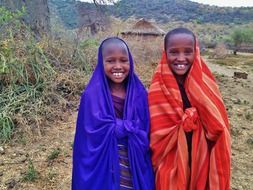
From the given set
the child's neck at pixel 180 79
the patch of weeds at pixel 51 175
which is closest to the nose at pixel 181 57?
the child's neck at pixel 180 79

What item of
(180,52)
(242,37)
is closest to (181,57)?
(180,52)

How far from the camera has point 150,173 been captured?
1747 millimetres

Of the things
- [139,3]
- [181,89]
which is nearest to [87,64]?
[181,89]

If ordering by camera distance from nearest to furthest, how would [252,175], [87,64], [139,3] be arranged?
[252,175], [87,64], [139,3]

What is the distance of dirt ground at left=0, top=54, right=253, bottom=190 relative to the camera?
311cm

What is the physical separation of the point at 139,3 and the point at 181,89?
4483cm

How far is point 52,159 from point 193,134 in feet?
7.22

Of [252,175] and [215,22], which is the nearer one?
[252,175]

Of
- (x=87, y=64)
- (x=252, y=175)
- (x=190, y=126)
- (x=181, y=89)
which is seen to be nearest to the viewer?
(x=190, y=126)

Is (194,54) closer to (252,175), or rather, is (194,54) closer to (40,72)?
(252,175)

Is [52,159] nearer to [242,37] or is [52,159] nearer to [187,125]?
[187,125]

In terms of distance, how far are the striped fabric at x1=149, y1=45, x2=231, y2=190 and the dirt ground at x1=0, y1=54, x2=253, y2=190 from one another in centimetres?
157

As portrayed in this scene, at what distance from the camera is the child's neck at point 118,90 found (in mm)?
1758

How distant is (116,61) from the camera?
171 cm
